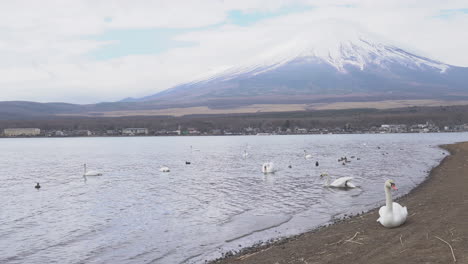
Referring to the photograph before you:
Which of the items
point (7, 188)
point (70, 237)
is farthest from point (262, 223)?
point (7, 188)

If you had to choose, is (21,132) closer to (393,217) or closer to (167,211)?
(167,211)

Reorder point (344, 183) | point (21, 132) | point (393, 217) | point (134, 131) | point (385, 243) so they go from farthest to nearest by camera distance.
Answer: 1. point (134, 131)
2. point (21, 132)
3. point (344, 183)
4. point (393, 217)
5. point (385, 243)

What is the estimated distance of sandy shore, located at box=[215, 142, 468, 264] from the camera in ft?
33.5

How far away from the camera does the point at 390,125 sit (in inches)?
6156

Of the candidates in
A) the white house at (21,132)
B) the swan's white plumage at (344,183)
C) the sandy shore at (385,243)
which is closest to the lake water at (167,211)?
the swan's white plumage at (344,183)

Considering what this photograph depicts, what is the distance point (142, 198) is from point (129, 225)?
759cm

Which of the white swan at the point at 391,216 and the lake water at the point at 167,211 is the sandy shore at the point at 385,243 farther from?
the lake water at the point at 167,211

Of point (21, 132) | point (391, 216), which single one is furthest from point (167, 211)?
point (21, 132)

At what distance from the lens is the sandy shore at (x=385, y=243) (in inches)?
402

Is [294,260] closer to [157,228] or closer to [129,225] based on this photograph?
[157,228]

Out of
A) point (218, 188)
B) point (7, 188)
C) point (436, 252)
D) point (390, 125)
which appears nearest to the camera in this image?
point (436, 252)

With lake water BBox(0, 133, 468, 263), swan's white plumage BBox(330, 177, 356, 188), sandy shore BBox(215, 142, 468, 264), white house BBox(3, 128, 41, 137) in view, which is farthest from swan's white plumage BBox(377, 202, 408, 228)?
white house BBox(3, 128, 41, 137)

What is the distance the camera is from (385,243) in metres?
11.7

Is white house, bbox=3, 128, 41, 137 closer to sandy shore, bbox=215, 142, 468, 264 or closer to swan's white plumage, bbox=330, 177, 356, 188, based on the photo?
swan's white plumage, bbox=330, 177, 356, 188
